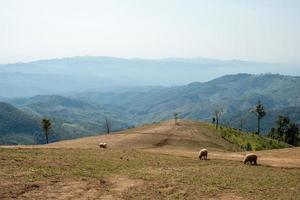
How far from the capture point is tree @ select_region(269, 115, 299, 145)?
167375 mm

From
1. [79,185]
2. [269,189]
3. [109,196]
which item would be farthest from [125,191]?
[269,189]

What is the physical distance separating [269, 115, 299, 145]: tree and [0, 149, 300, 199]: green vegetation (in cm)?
12504

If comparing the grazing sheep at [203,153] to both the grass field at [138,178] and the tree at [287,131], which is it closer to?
the grass field at [138,178]

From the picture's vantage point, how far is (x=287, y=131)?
168 metres

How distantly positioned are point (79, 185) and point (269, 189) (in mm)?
16984

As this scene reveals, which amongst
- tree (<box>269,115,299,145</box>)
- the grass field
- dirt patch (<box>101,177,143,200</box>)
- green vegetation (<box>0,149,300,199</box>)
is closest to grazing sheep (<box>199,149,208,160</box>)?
the grass field

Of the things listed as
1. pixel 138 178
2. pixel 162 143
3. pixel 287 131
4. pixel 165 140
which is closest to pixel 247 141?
pixel 165 140

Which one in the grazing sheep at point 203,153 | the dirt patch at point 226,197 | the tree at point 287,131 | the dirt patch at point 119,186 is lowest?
the tree at point 287,131

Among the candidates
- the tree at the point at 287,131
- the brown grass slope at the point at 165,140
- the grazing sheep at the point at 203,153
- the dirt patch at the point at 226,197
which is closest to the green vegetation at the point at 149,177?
the dirt patch at the point at 226,197

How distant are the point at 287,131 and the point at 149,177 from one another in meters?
142

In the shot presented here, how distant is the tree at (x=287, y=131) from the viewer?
549 ft

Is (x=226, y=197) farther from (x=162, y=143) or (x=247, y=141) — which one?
(x=247, y=141)

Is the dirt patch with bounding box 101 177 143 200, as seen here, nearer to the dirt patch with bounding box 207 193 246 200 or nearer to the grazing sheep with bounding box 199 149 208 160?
the dirt patch with bounding box 207 193 246 200

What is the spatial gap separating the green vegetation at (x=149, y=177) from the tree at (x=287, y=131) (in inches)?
4923
